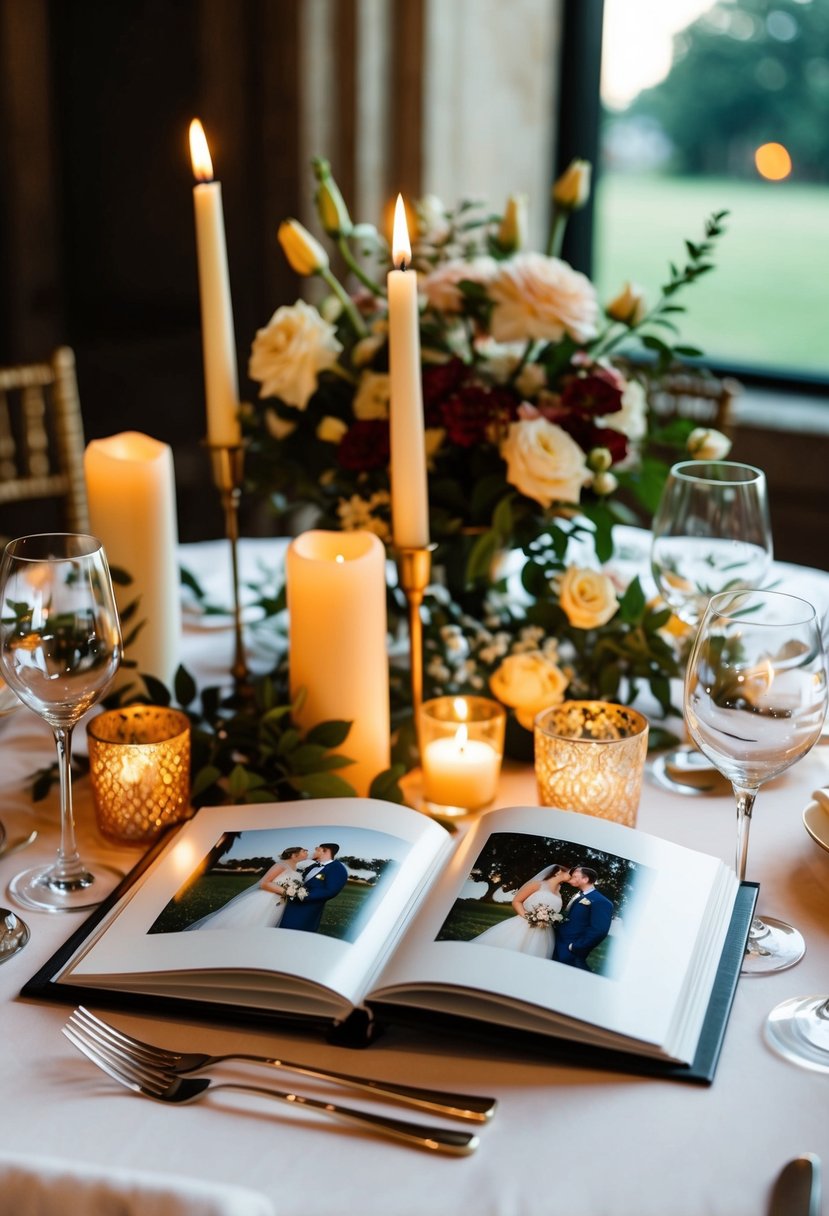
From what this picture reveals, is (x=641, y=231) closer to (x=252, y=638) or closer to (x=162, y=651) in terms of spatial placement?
(x=252, y=638)

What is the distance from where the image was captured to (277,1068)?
0.70m

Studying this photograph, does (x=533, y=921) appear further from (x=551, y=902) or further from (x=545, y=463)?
(x=545, y=463)

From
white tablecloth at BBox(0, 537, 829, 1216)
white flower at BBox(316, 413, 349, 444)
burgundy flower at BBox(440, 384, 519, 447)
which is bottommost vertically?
white tablecloth at BBox(0, 537, 829, 1216)

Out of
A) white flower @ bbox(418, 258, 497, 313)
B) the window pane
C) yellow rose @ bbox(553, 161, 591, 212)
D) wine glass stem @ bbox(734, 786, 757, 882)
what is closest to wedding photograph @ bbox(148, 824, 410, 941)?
wine glass stem @ bbox(734, 786, 757, 882)

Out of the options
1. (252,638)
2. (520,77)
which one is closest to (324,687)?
(252,638)

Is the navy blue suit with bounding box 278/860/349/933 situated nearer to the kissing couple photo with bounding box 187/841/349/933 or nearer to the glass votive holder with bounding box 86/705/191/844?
the kissing couple photo with bounding box 187/841/349/933

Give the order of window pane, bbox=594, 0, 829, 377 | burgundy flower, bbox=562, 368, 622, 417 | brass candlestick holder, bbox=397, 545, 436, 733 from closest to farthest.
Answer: brass candlestick holder, bbox=397, 545, 436, 733, burgundy flower, bbox=562, 368, 622, 417, window pane, bbox=594, 0, 829, 377

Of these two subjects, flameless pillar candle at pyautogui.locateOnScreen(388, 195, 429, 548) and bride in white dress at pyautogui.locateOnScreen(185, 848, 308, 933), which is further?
flameless pillar candle at pyautogui.locateOnScreen(388, 195, 429, 548)

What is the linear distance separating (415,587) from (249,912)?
0.35 metres

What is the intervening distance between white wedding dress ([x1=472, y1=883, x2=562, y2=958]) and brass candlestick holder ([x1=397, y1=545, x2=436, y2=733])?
0.97 ft

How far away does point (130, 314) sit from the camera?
124 inches

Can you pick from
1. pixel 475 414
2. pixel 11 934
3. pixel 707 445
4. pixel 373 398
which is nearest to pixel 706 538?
pixel 707 445

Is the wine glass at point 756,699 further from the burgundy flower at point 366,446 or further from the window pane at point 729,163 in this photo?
the window pane at point 729,163

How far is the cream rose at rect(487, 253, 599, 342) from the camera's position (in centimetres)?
118
